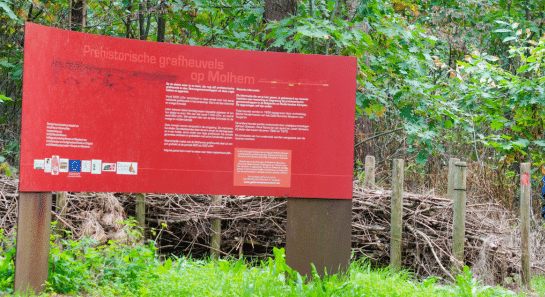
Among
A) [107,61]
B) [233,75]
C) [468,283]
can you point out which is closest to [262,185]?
[233,75]

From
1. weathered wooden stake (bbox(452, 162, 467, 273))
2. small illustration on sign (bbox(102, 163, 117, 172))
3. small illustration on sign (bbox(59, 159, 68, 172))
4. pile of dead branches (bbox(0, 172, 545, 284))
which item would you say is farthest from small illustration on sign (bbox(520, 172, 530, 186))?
small illustration on sign (bbox(59, 159, 68, 172))

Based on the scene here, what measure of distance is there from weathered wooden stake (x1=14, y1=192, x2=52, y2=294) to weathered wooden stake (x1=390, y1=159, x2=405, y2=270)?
14.1ft

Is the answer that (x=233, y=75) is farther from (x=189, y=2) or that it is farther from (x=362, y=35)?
(x=189, y=2)

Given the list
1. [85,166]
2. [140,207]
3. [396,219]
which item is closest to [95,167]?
[85,166]

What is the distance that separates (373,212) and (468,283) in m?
2.24

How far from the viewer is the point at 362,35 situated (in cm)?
559

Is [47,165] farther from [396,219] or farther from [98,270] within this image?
[396,219]

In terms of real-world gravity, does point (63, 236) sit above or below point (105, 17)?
below

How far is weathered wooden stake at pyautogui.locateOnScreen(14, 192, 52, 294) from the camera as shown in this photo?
3945 millimetres

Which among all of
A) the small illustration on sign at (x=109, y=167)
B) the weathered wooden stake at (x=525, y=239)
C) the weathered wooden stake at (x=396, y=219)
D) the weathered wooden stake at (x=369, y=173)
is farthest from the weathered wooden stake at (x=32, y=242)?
the weathered wooden stake at (x=525, y=239)

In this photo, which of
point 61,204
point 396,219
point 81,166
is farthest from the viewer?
point 396,219

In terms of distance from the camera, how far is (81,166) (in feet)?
13.4

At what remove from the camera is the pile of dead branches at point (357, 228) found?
6.42m

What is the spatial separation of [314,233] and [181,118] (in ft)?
5.52
